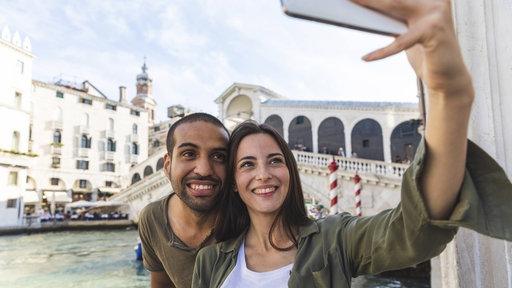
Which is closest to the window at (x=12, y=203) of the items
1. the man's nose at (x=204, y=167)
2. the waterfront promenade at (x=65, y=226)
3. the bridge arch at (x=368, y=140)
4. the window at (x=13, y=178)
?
the window at (x=13, y=178)

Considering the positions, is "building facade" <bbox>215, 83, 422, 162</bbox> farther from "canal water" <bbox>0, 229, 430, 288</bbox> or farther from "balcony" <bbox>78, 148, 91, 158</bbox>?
"balcony" <bbox>78, 148, 91, 158</bbox>

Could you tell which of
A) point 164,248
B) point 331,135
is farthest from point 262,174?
point 331,135

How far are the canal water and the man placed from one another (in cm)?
558

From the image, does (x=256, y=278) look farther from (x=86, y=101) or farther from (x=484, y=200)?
(x=86, y=101)

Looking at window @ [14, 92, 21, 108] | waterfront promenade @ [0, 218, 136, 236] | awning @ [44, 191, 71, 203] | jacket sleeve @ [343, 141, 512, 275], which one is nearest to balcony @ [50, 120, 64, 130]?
window @ [14, 92, 21, 108]

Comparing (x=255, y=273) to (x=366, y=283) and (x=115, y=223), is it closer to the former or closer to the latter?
(x=366, y=283)

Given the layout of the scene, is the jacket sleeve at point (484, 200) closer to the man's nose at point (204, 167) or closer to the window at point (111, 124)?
the man's nose at point (204, 167)

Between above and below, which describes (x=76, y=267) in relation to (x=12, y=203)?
below

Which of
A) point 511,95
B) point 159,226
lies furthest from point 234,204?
point 511,95

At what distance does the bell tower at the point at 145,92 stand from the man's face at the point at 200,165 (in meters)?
39.4

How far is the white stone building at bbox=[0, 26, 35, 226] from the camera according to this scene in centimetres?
1755

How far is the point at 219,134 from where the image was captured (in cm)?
168

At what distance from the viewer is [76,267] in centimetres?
869

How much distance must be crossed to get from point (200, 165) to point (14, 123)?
21372mm
